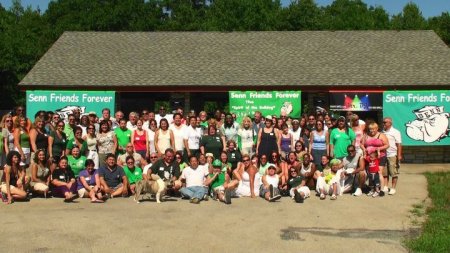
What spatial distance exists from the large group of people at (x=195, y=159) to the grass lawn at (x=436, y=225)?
100 cm

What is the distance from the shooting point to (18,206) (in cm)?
1130

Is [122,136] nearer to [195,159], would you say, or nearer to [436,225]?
[195,159]

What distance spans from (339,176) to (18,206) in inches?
240

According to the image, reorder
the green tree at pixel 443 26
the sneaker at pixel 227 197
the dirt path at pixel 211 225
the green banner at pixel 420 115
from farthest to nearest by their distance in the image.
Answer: the green tree at pixel 443 26 → the green banner at pixel 420 115 → the sneaker at pixel 227 197 → the dirt path at pixel 211 225

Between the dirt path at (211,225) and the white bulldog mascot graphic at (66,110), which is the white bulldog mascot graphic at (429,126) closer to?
the dirt path at (211,225)

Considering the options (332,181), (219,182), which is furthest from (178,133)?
(332,181)

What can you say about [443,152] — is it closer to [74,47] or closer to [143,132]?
[143,132]

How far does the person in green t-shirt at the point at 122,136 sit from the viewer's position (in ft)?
42.7

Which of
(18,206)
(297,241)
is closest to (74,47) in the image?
(18,206)

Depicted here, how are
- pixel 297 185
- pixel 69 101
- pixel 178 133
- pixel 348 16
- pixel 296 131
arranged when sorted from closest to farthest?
pixel 297 185 → pixel 178 133 → pixel 296 131 → pixel 69 101 → pixel 348 16

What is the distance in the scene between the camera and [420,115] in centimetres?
1889

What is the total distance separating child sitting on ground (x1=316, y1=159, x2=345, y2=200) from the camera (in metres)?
12.2

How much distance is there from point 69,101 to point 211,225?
1183 centimetres

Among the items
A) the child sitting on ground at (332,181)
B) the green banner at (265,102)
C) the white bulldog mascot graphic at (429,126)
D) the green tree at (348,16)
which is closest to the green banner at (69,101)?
the green banner at (265,102)
